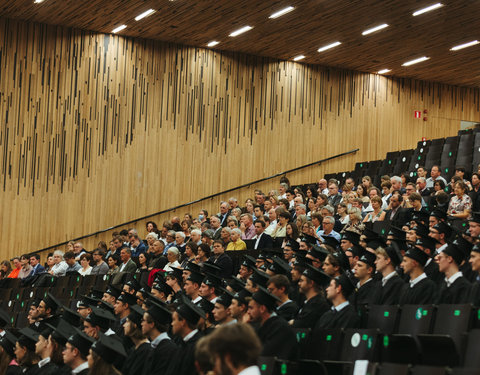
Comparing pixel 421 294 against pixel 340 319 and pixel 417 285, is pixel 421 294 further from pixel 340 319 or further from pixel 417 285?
pixel 340 319

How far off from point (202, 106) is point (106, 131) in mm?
2301

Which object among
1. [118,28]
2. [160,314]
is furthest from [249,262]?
[118,28]

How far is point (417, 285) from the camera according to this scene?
5727 mm

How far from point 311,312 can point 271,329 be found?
685mm

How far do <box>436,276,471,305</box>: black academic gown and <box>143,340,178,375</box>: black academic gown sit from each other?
203 centimetres

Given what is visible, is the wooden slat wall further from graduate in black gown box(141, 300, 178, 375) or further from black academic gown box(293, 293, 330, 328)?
black academic gown box(293, 293, 330, 328)

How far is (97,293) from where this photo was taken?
8.91m

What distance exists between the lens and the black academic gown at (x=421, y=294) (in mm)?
5559

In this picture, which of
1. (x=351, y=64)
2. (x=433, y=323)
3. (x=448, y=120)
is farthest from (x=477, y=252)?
(x=448, y=120)

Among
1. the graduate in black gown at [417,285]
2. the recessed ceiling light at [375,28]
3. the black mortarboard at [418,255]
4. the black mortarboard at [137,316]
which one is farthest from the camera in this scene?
the recessed ceiling light at [375,28]

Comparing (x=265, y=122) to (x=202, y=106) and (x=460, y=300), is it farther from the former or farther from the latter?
(x=460, y=300)

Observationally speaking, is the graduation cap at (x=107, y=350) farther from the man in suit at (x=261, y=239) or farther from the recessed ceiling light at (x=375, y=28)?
the recessed ceiling light at (x=375, y=28)

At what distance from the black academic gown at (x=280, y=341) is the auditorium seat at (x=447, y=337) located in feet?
3.25

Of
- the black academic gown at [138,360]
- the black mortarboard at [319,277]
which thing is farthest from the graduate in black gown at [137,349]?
the black mortarboard at [319,277]
